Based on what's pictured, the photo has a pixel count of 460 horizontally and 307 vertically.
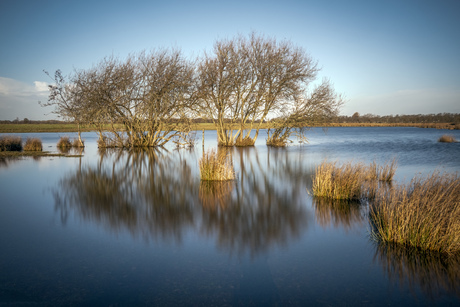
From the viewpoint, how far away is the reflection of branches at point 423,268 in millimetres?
4730

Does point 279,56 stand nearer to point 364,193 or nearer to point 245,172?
point 245,172

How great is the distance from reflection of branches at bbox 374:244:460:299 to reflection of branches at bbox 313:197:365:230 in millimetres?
1632

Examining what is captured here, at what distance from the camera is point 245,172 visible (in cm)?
1599

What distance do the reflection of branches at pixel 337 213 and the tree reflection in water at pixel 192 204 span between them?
1.43 feet

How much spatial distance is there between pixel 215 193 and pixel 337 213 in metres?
4.21

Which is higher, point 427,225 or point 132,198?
point 427,225

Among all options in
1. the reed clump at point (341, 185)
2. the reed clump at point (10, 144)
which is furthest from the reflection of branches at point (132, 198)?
the reed clump at point (10, 144)

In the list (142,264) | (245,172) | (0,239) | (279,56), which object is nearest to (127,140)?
(279,56)

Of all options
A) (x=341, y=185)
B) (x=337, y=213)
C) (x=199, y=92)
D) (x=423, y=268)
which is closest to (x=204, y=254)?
(x=423, y=268)

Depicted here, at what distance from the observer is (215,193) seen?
36.7ft

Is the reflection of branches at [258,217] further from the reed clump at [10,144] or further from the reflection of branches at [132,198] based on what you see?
the reed clump at [10,144]

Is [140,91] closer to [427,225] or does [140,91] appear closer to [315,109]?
[315,109]

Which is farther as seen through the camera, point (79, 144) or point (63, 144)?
point (63, 144)

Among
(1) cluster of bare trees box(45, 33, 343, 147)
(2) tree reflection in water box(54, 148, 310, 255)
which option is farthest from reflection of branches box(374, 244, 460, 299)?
(1) cluster of bare trees box(45, 33, 343, 147)
